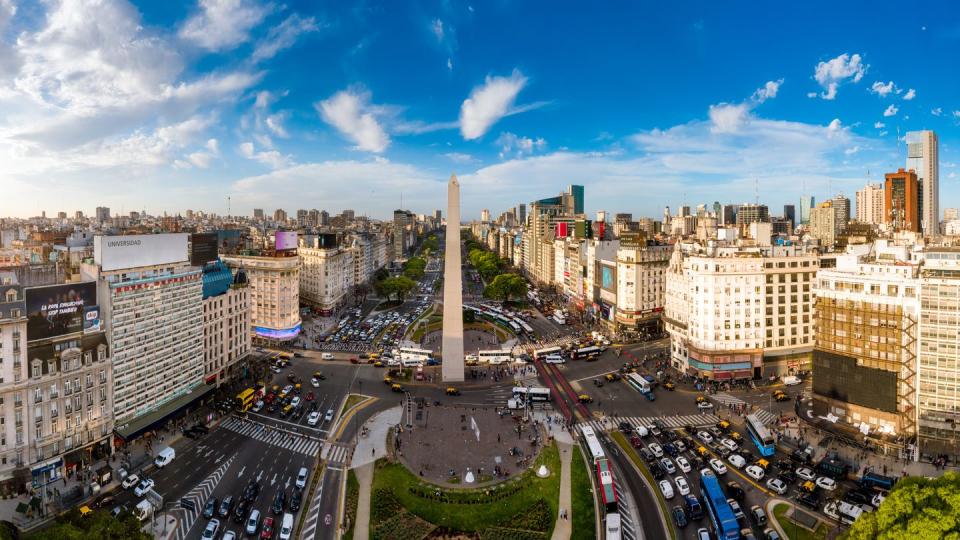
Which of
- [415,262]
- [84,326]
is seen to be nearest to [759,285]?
[84,326]

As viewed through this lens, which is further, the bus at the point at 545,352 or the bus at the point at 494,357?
the bus at the point at 545,352

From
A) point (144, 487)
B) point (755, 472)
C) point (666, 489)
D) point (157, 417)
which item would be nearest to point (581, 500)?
point (666, 489)

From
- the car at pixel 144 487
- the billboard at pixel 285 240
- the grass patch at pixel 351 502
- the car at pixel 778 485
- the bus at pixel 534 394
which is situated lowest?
the grass patch at pixel 351 502

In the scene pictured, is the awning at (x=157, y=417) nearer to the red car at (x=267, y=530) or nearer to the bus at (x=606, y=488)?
the red car at (x=267, y=530)

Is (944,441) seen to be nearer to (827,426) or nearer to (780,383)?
(827,426)

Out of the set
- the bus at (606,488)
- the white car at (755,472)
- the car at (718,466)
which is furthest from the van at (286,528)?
the white car at (755,472)

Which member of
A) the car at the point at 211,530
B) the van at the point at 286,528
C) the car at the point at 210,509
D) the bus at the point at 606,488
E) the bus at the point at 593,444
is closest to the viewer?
the car at the point at 211,530
